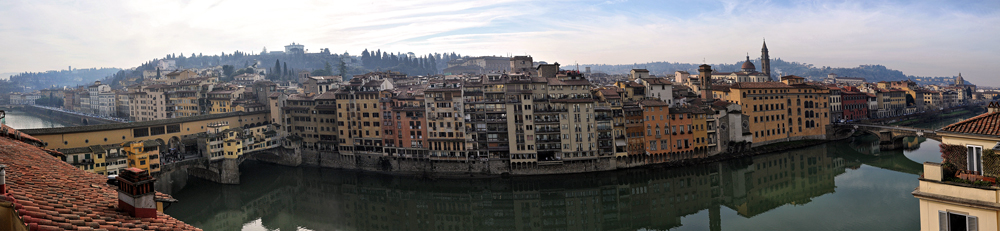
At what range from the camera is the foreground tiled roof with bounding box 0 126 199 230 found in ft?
19.2

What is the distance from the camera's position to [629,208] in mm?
29922

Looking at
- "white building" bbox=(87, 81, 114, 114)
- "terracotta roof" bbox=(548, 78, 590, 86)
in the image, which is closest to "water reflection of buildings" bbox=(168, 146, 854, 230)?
"terracotta roof" bbox=(548, 78, 590, 86)

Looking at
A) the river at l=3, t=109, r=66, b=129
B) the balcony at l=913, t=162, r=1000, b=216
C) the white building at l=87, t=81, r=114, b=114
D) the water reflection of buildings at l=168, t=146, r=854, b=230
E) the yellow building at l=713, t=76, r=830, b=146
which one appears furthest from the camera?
the white building at l=87, t=81, r=114, b=114

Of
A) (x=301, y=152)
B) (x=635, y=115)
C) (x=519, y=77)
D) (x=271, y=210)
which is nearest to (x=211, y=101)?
(x=301, y=152)

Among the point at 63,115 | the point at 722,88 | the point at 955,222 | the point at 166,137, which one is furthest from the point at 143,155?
the point at 63,115

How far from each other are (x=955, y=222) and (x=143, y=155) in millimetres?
37020

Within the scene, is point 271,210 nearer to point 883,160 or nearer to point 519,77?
point 519,77

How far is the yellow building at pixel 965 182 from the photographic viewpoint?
6.77 metres

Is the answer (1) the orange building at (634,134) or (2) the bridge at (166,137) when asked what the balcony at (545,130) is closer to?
(1) the orange building at (634,134)

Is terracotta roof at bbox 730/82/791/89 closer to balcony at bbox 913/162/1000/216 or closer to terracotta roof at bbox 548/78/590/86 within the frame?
terracotta roof at bbox 548/78/590/86

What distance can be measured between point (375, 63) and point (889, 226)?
4752 inches

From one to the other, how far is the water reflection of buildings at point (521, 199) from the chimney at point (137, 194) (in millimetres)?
21144

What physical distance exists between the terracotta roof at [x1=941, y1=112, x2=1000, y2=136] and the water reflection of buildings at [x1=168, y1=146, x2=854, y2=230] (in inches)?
775

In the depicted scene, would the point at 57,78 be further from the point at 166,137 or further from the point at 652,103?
the point at 652,103
